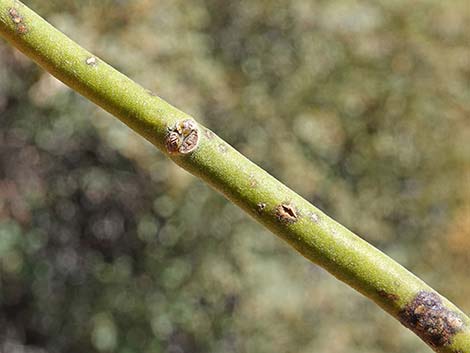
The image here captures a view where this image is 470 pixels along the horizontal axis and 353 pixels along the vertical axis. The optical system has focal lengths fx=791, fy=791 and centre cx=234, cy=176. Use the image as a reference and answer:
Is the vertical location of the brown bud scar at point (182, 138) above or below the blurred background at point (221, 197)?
below

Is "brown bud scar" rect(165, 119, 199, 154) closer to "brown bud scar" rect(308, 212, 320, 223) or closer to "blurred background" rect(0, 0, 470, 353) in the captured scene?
"brown bud scar" rect(308, 212, 320, 223)

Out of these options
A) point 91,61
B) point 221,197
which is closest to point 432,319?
point 91,61

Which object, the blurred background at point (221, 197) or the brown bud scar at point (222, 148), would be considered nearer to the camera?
the brown bud scar at point (222, 148)

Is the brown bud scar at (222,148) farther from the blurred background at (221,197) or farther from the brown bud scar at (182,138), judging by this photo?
the blurred background at (221,197)

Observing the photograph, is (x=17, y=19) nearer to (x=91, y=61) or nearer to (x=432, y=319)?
(x=91, y=61)

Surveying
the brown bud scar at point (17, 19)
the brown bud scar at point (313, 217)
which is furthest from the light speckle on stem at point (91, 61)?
the brown bud scar at point (313, 217)

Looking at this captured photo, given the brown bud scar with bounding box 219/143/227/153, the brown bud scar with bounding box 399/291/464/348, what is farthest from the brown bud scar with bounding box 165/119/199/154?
the brown bud scar with bounding box 399/291/464/348
